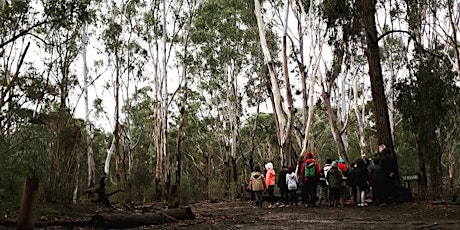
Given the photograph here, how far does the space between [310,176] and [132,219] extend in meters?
7.18

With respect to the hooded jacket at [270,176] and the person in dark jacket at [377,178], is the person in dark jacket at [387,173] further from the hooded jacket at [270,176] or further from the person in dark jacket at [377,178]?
the hooded jacket at [270,176]

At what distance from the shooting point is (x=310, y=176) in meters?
13.7

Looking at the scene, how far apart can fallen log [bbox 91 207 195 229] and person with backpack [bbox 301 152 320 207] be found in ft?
17.9

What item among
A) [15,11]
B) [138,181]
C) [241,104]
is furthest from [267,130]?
[15,11]

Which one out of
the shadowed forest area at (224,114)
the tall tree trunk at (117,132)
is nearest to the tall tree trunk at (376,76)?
the shadowed forest area at (224,114)

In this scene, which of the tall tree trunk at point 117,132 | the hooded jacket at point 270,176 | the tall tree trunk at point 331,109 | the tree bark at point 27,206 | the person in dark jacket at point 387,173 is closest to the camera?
the tree bark at point 27,206

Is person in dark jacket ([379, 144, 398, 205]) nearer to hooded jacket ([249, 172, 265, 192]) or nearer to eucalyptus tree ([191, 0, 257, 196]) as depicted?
hooded jacket ([249, 172, 265, 192])

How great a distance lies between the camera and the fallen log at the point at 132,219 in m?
7.17

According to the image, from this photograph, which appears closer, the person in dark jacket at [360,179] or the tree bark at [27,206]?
the tree bark at [27,206]

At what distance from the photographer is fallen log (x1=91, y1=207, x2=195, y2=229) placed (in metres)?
7.17

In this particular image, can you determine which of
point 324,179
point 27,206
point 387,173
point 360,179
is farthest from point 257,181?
point 27,206

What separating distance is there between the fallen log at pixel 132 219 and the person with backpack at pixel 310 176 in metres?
5.44

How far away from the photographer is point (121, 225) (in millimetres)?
7398

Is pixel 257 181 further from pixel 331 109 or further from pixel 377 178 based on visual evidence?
pixel 331 109
